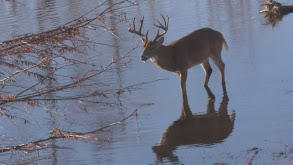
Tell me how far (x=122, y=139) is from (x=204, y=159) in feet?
5.71

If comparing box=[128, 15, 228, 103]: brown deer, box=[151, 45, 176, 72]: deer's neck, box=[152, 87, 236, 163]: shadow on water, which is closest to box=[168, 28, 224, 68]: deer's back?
box=[128, 15, 228, 103]: brown deer

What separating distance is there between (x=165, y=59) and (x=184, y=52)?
0.43 metres

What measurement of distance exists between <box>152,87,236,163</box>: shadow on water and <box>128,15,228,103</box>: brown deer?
3.55ft

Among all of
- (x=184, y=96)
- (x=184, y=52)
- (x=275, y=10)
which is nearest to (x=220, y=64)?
(x=184, y=52)

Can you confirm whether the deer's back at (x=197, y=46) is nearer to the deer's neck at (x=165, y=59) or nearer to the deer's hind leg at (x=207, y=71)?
the deer's neck at (x=165, y=59)

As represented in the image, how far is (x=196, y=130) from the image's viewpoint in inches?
373

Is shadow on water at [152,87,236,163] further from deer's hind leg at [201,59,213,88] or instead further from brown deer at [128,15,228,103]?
deer's hind leg at [201,59,213,88]

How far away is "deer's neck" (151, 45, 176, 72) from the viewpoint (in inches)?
465

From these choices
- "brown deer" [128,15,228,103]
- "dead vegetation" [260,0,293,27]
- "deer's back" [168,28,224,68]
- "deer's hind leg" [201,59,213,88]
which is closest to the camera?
"brown deer" [128,15,228,103]

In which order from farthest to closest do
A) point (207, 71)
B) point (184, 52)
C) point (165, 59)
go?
point (207, 71)
point (184, 52)
point (165, 59)

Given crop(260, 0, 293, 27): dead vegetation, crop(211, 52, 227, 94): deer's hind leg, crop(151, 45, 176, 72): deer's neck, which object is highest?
crop(151, 45, 176, 72): deer's neck

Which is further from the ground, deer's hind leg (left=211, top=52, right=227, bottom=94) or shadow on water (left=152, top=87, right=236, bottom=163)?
deer's hind leg (left=211, top=52, right=227, bottom=94)

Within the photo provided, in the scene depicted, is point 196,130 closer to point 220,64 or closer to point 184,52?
point 184,52

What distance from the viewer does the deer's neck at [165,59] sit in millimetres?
11820
